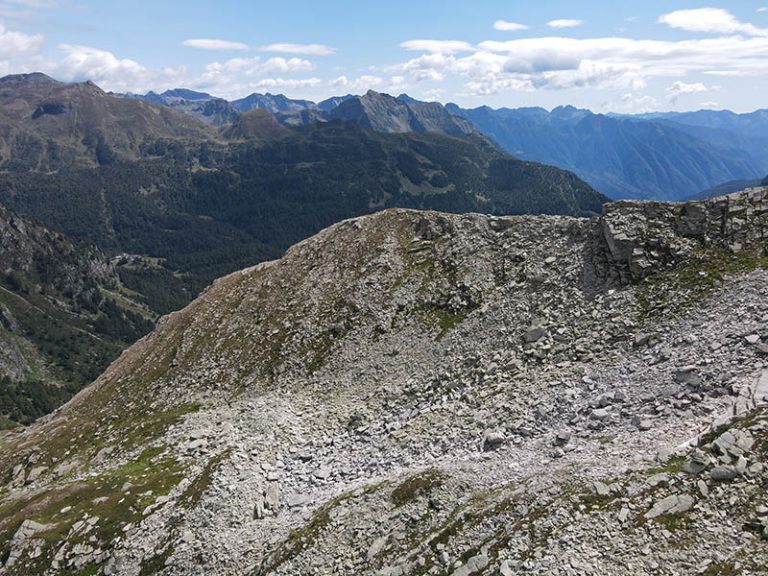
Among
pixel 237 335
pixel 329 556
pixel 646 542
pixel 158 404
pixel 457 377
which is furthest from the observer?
pixel 237 335

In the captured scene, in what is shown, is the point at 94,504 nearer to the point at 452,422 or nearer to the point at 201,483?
the point at 201,483

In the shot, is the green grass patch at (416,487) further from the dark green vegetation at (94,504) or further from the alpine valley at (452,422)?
the dark green vegetation at (94,504)

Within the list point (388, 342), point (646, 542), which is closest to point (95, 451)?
point (388, 342)

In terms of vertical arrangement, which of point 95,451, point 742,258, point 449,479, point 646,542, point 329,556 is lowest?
point 95,451

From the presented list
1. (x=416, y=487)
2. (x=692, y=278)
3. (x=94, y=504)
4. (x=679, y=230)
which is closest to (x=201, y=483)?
(x=94, y=504)

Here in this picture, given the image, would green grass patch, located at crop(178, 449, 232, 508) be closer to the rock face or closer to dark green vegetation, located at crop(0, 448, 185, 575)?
dark green vegetation, located at crop(0, 448, 185, 575)

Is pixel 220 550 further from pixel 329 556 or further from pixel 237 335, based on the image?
pixel 237 335

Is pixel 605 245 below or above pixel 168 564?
above

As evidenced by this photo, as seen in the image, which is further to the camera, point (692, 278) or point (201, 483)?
point (201, 483)

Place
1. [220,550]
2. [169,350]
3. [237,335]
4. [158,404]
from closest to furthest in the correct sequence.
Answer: [220,550], [158,404], [237,335], [169,350]
